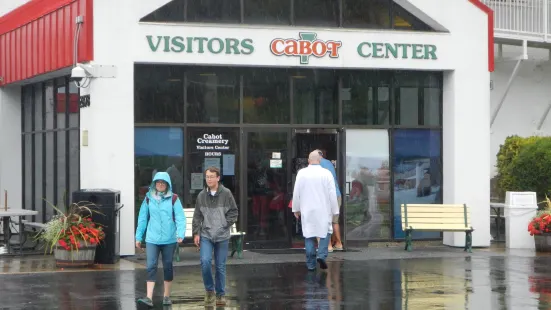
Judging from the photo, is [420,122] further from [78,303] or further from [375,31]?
[78,303]

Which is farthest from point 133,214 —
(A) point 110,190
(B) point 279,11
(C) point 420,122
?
(C) point 420,122

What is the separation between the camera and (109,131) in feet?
57.6

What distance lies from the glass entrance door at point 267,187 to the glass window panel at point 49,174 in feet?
14.0

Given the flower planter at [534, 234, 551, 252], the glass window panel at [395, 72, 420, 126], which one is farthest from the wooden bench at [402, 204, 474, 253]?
the glass window panel at [395, 72, 420, 126]

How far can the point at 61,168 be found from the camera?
65.4ft

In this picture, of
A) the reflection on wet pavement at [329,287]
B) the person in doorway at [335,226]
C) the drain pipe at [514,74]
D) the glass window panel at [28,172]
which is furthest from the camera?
the drain pipe at [514,74]

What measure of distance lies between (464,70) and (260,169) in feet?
14.6

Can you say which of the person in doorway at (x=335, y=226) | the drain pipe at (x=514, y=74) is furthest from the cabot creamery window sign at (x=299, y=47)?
the drain pipe at (x=514, y=74)

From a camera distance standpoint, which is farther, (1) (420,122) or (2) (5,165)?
(2) (5,165)

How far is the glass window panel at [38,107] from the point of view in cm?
2130

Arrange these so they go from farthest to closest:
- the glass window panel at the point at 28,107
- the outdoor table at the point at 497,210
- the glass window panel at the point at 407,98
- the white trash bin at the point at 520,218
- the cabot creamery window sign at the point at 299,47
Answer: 1. the glass window panel at the point at 28,107
2. the outdoor table at the point at 497,210
3. the glass window panel at the point at 407,98
4. the white trash bin at the point at 520,218
5. the cabot creamery window sign at the point at 299,47

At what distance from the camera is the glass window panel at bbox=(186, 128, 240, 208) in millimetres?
18656

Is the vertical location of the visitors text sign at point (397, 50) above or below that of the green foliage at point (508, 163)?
above

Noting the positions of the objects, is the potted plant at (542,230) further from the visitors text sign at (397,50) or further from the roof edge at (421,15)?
the roof edge at (421,15)
